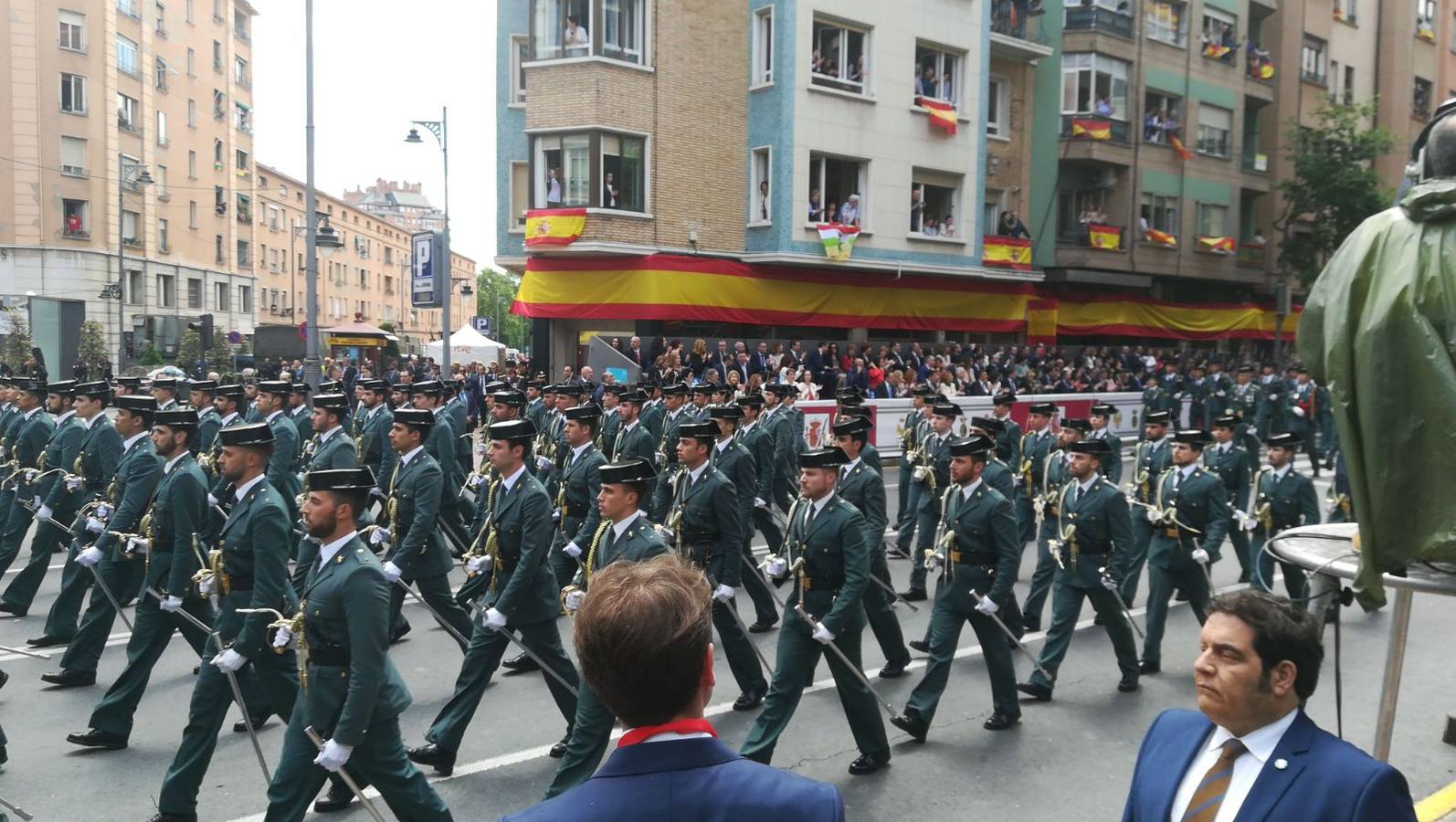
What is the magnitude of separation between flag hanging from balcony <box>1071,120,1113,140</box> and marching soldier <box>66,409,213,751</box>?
31.6 metres

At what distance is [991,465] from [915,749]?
356 cm

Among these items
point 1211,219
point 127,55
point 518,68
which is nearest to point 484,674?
point 518,68

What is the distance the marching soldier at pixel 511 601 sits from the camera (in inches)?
269

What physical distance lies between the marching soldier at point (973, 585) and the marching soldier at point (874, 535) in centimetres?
58

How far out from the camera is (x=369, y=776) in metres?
5.30

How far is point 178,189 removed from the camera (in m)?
54.2

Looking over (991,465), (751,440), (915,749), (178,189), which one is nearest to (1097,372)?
(751,440)

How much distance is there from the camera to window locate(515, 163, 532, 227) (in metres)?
28.7

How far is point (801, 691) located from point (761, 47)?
24074mm

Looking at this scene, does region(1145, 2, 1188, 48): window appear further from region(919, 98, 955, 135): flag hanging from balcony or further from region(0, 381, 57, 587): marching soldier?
region(0, 381, 57, 587): marching soldier

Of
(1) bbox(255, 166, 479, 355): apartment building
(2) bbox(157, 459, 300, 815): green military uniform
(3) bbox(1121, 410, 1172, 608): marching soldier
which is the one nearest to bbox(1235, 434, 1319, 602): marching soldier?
(3) bbox(1121, 410, 1172, 608): marching soldier

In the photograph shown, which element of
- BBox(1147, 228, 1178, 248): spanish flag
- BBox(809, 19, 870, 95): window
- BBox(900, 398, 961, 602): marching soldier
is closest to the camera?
BBox(900, 398, 961, 602): marching soldier

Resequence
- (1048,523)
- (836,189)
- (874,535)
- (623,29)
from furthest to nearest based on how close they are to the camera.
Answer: (836,189) → (623,29) → (1048,523) → (874,535)

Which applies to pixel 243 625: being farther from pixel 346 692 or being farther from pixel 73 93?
pixel 73 93
